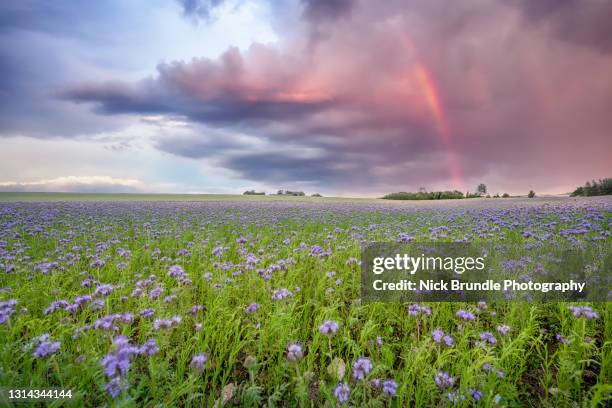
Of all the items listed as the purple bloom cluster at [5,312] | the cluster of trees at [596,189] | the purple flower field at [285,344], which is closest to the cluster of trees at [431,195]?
the cluster of trees at [596,189]

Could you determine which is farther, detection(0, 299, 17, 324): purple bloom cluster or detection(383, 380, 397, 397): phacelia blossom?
detection(0, 299, 17, 324): purple bloom cluster

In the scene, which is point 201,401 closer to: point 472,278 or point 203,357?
point 203,357

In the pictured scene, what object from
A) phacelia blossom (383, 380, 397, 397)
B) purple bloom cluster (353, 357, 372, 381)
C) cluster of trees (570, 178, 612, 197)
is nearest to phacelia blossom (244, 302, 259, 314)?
purple bloom cluster (353, 357, 372, 381)

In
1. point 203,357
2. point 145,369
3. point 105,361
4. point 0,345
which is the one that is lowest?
point 145,369

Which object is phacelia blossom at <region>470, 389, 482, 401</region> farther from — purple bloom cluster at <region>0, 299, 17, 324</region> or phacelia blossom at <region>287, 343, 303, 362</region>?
purple bloom cluster at <region>0, 299, 17, 324</region>

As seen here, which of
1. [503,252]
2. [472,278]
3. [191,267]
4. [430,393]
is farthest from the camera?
[503,252]

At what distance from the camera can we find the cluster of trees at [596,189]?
1237 inches

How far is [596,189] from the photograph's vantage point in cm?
3266

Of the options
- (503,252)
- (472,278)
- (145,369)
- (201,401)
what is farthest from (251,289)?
(503,252)

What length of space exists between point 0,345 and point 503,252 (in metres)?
7.10

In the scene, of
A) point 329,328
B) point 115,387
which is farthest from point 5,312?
point 329,328

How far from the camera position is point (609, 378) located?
8.64 feet

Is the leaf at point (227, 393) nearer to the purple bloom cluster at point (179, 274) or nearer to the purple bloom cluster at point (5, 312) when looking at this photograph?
the purple bloom cluster at point (179, 274)

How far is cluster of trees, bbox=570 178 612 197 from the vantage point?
31419 mm
